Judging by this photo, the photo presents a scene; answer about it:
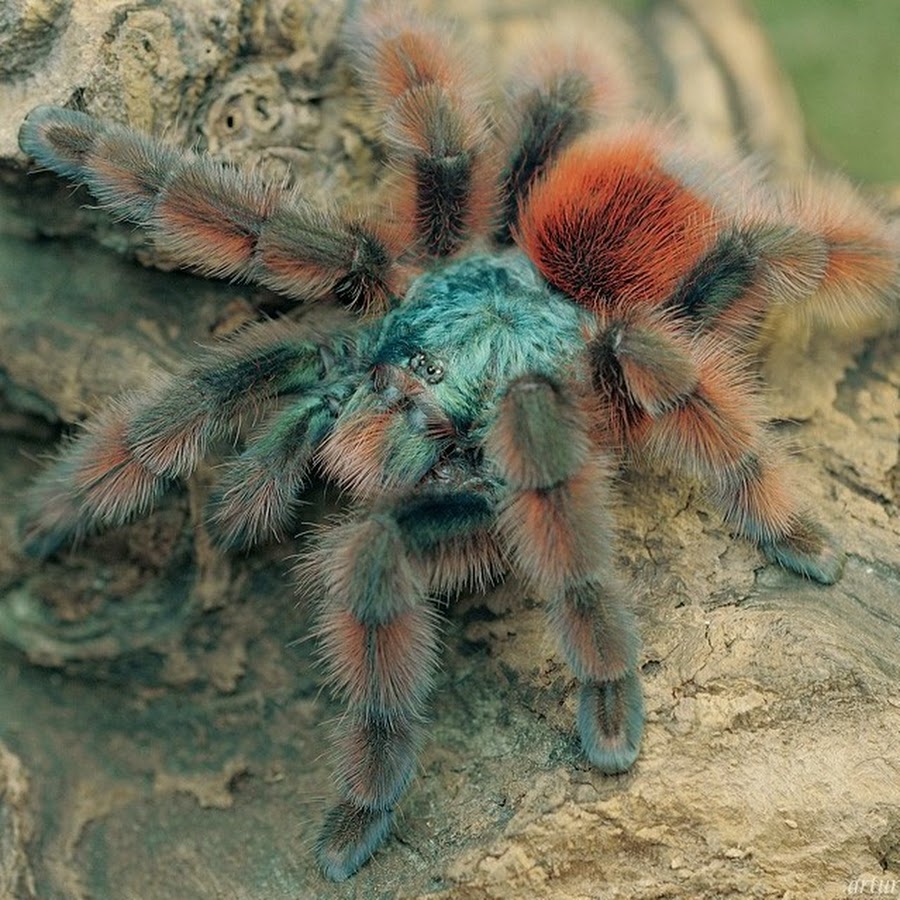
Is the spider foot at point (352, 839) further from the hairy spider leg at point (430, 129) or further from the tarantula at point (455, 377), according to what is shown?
the hairy spider leg at point (430, 129)

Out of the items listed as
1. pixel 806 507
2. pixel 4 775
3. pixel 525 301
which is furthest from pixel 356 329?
pixel 4 775

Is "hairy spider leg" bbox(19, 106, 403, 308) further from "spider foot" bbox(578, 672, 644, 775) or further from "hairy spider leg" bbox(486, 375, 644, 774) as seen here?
"spider foot" bbox(578, 672, 644, 775)

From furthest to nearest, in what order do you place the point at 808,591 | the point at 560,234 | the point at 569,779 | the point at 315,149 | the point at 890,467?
the point at 315,149 < the point at 890,467 < the point at 560,234 < the point at 808,591 < the point at 569,779

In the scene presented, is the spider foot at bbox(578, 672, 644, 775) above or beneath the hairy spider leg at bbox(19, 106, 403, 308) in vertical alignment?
beneath

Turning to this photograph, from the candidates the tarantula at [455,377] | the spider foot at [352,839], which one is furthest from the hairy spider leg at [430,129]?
the spider foot at [352,839]

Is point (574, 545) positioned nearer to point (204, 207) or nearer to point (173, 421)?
point (173, 421)

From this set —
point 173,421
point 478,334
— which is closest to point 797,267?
point 478,334

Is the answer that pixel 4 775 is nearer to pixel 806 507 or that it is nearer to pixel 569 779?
pixel 569 779

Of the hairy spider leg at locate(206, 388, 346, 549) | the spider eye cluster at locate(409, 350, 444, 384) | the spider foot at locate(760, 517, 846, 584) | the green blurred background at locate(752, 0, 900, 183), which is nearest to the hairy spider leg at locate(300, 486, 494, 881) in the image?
the hairy spider leg at locate(206, 388, 346, 549)
